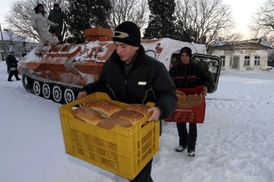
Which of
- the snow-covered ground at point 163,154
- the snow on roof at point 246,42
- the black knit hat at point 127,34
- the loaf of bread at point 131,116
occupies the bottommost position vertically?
the snow-covered ground at point 163,154

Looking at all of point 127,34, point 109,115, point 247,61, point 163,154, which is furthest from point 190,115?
point 247,61

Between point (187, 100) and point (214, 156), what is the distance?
105 cm

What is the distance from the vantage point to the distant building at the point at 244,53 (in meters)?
27.5

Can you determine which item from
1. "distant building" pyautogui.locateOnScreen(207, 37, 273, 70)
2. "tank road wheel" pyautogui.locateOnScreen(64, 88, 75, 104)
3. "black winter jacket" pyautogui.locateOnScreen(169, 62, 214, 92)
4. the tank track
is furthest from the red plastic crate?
"distant building" pyautogui.locateOnScreen(207, 37, 273, 70)

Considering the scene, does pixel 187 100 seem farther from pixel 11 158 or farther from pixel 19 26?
pixel 19 26

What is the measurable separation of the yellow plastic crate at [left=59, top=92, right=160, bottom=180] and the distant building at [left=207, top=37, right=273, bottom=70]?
28.0 metres

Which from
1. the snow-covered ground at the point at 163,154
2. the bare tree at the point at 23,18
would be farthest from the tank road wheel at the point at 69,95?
the bare tree at the point at 23,18

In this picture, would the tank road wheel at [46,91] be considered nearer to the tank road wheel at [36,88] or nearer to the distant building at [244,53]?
the tank road wheel at [36,88]

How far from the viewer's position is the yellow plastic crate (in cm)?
154

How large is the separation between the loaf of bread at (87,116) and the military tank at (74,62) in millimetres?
3736

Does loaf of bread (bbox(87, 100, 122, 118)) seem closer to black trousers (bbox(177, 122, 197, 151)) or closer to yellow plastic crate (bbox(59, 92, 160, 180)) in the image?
yellow plastic crate (bbox(59, 92, 160, 180))

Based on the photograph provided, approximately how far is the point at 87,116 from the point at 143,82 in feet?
1.98

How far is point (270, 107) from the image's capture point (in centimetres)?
711

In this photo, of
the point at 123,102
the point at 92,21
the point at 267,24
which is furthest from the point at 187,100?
the point at 267,24
